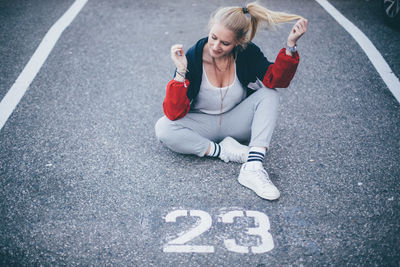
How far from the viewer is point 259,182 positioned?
2.56 m

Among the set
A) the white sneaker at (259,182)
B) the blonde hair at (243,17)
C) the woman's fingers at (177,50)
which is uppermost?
the blonde hair at (243,17)

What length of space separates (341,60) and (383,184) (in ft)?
7.03

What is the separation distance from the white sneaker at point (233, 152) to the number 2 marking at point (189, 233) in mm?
623

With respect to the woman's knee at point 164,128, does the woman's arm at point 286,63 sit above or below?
above

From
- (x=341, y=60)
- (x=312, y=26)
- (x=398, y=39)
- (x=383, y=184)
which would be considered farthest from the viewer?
(x=312, y=26)

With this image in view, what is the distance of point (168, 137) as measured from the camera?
2785 millimetres

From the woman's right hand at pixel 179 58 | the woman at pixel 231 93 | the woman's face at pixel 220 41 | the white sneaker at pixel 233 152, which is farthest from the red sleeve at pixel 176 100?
the white sneaker at pixel 233 152

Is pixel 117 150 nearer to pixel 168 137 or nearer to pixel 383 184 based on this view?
pixel 168 137

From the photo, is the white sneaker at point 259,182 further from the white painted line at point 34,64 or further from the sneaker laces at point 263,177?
the white painted line at point 34,64

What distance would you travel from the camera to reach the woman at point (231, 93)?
7.90ft

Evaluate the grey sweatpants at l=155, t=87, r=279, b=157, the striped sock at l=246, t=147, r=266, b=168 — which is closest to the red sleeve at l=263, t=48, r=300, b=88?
the grey sweatpants at l=155, t=87, r=279, b=157

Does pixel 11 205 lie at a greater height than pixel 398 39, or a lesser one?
lesser

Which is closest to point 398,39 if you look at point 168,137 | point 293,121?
point 293,121

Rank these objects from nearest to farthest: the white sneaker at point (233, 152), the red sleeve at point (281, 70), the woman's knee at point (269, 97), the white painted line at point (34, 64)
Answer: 1. the red sleeve at point (281, 70)
2. the woman's knee at point (269, 97)
3. the white sneaker at point (233, 152)
4. the white painted line at point (34, 64)
